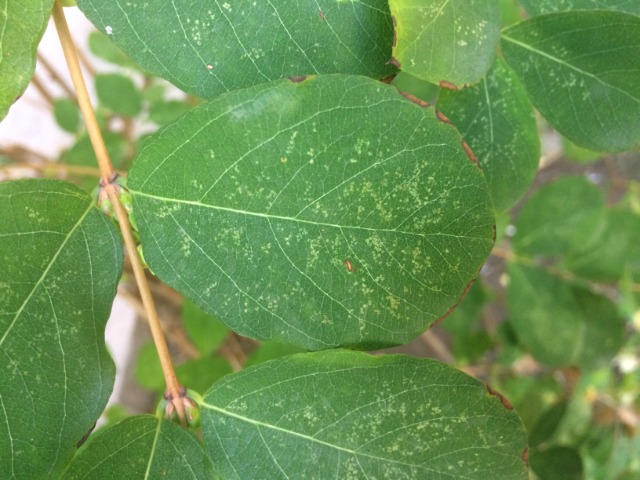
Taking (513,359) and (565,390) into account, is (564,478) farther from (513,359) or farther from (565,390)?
(565,390)

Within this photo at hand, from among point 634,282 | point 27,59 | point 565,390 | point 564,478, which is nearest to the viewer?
point 27,59

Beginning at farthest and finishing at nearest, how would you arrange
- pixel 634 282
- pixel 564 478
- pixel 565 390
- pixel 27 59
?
1. pixel 565 390
2. pixel 634 282
3. pixel 564 478
4. pixel 27 59

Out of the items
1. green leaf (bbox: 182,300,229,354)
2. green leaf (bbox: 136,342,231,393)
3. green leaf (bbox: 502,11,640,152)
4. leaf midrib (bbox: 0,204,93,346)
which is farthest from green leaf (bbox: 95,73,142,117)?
green leaf (bbox: 502,11,640,152)

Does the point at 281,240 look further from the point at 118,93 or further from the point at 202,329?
the point at 118,93

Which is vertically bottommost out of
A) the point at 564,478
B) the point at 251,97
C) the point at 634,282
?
the point at 564,478

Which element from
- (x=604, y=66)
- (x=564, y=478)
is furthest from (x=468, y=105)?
(x=564, y=478)

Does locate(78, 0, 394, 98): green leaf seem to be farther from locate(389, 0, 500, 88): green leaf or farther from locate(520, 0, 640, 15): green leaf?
locate(520, 0, 640, 15): green leaf

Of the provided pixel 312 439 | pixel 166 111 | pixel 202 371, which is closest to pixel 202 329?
pixel 202 371
